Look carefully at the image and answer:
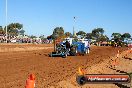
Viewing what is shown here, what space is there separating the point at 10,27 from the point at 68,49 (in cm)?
9680

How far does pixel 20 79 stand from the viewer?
1473cm

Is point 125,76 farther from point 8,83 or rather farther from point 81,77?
point 8,83

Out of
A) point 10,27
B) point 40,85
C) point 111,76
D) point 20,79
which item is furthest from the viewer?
point 10,27

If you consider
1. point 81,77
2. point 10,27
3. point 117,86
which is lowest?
point 117,86

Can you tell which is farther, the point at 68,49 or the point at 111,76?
the point at 68,49

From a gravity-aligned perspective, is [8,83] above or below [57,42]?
below

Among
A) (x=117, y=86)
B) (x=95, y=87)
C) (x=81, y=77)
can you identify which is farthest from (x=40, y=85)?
(x=81, y=77)

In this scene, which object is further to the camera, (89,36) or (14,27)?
(89,36)

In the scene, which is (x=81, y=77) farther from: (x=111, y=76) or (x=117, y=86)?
(x=117, y=86)

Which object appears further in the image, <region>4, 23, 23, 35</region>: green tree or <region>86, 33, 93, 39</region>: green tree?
<region>86, 33, 93, 39</region>: green tree

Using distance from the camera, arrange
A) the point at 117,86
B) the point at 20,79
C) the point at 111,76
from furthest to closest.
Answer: the point at 117,86
the point at 20,79
the point at 111,76

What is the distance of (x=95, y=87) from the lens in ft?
50.6

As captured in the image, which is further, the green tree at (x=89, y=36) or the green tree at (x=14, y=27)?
the green tree at (x=89, y=36)

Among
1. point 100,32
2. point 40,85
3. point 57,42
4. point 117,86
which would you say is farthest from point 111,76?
point 100,32
